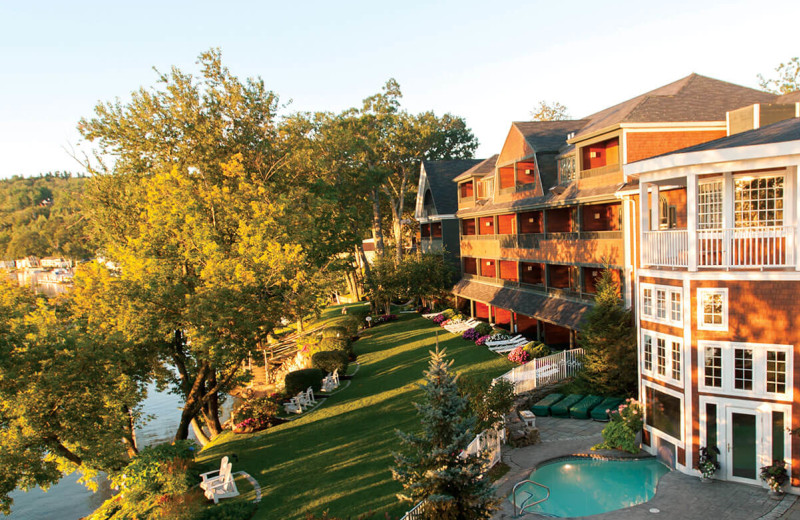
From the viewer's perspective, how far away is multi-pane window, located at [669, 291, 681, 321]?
1387 cm

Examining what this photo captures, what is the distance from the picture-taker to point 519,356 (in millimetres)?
26156

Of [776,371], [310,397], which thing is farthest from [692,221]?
[310,397]

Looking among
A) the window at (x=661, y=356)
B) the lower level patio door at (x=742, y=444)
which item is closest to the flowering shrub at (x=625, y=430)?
the window at (x=661, y=356)

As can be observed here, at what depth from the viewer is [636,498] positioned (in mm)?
13234

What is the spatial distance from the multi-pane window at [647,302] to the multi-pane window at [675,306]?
2.78ft

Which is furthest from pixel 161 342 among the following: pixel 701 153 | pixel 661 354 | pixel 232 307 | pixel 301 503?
pixel 701 153

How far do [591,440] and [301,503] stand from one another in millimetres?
9768

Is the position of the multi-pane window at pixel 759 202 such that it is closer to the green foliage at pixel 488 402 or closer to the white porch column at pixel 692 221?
the white porch column at pixel 692 221

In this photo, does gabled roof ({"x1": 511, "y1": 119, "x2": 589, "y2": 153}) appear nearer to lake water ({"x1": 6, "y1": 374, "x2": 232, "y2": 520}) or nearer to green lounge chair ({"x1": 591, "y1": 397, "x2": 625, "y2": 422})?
green lounge chair ({"x1": 591, "y1": 397, "x2": 625, "y2": 422})

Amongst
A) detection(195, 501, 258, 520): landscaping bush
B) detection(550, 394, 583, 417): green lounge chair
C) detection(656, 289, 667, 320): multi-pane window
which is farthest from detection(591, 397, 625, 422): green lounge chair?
detection(195, 501, 258, 520): landscaping bush

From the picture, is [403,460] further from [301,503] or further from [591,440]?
[591,440]

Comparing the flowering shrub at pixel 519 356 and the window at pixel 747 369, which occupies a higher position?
the window at pixel 747 369

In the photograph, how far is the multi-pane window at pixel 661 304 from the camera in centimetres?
1438

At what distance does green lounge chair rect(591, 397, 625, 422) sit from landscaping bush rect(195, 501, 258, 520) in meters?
12.5
